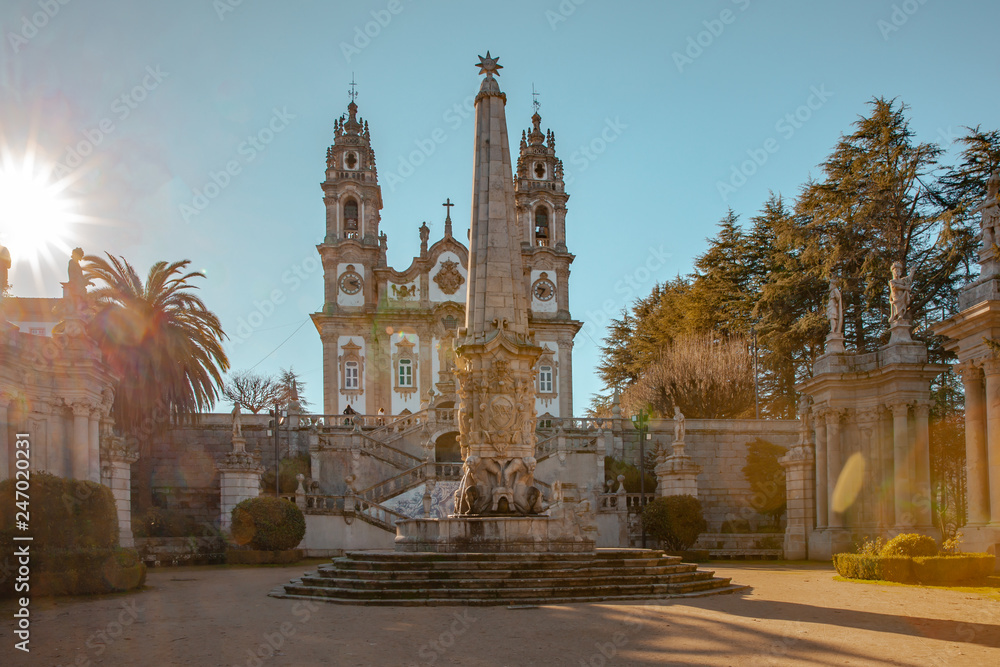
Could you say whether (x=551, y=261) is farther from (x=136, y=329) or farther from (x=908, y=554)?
(x=908, y=554)

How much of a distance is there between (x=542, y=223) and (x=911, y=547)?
44282mm

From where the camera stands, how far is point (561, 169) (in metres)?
61.3

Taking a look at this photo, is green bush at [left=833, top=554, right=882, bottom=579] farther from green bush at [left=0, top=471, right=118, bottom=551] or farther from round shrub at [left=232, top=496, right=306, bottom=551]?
round shrub at [left=232, top=496, right=306, bottom=551]

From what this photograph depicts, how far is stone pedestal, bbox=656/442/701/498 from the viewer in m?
30.4

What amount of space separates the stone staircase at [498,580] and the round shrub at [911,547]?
11.7ft

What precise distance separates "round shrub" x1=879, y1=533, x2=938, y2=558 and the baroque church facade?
3750 centimetres

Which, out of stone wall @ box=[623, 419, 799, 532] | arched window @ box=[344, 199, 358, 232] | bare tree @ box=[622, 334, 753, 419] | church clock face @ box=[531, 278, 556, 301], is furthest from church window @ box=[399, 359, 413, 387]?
stone wall @ box=[623, 419, 799, 532]

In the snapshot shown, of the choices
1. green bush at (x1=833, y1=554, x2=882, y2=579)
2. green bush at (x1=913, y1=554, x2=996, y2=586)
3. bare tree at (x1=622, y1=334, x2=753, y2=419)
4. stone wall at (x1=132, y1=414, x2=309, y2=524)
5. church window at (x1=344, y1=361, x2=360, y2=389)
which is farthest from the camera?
church window at (x1=344, y1=361, x2=360, y2=389)

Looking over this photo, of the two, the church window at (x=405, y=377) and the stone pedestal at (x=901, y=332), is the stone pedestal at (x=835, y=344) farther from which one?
the church window at (x=405, y=377)

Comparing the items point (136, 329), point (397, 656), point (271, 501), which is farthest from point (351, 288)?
point (397, 656)

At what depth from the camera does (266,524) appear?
25.7m

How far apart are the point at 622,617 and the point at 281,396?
55503 mm

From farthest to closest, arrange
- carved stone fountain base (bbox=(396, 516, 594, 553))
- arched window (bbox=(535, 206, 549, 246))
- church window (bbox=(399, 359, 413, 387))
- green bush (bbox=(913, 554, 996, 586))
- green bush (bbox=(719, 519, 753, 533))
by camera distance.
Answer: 1. arched window (bbox=(535, 206, 549, 246))
2. church window (bbox=(399, 359, 413, 387))
3. green bush (bbox=(719, 519, 753, 533))
4. green bush (bbox=(913, 554, 996, 586))
5. carved stone fountain base (bbox=(396, 516, 594, 553))

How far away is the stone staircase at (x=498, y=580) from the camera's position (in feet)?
46.2
